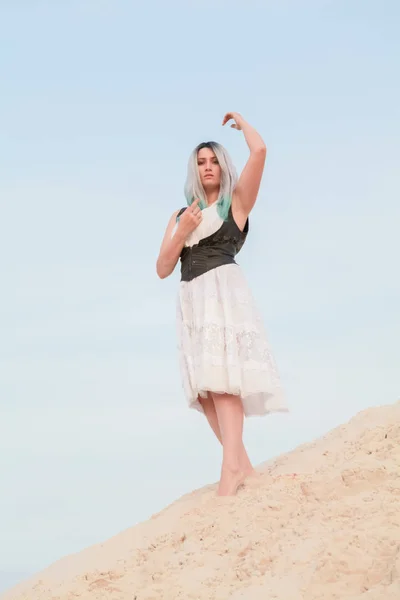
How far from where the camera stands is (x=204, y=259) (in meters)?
6.08

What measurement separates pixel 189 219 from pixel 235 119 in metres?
0.79

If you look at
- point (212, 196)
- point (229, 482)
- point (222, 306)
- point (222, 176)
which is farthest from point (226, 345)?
point (222, 176)

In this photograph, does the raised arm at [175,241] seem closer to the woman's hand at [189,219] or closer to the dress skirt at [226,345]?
the woman's hand at [189,219]

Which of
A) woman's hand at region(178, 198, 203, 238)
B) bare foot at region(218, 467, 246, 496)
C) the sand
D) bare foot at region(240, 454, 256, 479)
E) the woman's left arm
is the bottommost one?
the sand

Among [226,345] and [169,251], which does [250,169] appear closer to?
[169,251]

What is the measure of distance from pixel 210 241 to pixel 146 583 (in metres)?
2.33

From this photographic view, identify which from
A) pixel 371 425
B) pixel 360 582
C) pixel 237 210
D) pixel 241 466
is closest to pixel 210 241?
pixel 237 210

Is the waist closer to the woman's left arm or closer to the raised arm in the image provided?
the raised arm

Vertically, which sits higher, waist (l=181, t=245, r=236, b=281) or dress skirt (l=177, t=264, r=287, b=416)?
waist (l=181, t=245, r=236, b=281)

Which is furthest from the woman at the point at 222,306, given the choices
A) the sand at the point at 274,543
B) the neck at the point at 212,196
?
the sand at the point at 274,543

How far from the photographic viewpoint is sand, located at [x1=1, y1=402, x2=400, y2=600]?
4176mm

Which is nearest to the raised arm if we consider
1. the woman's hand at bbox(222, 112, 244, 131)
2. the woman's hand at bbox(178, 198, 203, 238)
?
the woman's hand at bbox(178, 198, 203, 238)

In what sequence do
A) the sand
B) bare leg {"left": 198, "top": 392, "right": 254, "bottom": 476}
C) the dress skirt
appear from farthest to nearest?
bare leg {"left": 198, "top": 392, "right": 254, "bottom": 476}, the dress skirt, the sand

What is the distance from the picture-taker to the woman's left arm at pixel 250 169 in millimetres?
5875
